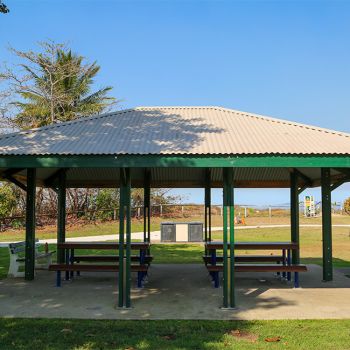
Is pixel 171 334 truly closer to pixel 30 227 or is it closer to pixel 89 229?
pixel 30 227

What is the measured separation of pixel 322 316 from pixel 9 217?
22.9m

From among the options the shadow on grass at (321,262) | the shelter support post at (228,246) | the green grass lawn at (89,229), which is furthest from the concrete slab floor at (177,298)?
the green grass lawn at (89,229)

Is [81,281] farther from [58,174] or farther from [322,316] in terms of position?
[322,316]

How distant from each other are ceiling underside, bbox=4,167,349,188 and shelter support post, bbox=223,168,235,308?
474cm

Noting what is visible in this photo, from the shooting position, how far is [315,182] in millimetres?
13281

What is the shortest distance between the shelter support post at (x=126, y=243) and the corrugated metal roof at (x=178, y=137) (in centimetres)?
58

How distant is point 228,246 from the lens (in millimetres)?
8414

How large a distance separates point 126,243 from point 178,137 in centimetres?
227


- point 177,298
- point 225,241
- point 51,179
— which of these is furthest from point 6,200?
point 225,241

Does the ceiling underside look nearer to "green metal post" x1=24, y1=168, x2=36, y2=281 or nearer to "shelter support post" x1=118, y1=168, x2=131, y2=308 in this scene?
"green metal post" x1=24, y1=168, x2=36, y2=281

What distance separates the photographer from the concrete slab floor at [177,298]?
7621 mm

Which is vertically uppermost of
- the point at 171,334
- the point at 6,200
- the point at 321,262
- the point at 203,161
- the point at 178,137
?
the point at 178,137

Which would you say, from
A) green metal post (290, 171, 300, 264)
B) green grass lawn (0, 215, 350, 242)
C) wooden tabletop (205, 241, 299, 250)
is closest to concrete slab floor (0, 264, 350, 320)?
green metal post (290, 171, 300, 264)

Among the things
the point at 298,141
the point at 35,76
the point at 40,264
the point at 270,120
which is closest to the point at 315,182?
the point at 270,120
